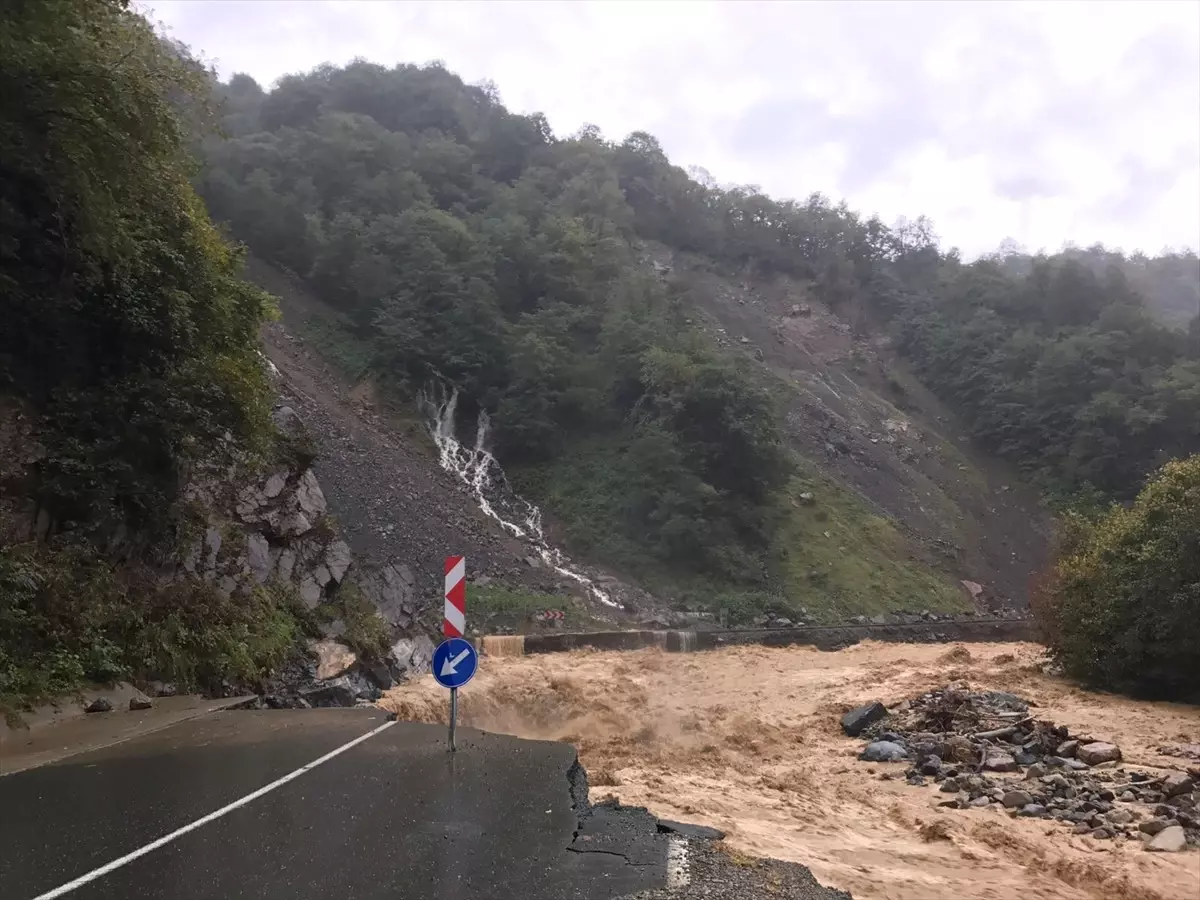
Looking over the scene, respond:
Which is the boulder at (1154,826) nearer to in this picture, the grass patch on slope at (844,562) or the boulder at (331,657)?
the boulder at (331,657)

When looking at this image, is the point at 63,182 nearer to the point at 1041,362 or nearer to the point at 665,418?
the point at 665,418

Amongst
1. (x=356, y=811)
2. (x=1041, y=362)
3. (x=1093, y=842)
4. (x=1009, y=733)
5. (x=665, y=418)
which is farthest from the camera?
(x=1041, y=362)

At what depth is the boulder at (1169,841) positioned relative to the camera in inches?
316

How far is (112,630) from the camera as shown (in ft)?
35.7

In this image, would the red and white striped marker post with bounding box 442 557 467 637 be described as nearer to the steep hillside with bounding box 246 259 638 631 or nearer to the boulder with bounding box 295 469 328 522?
the boulder with bounding box 295 469 328 522

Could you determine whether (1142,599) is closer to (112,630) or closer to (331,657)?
(331,657)

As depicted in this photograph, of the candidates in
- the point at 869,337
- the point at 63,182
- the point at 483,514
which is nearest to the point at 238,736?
the point at 63,182

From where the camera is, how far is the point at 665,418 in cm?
3966

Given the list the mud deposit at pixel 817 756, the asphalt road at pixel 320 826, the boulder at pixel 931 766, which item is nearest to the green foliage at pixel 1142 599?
the mud deposit at pixel 817 756

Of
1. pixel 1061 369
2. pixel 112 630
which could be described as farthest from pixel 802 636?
pixel 1061 369

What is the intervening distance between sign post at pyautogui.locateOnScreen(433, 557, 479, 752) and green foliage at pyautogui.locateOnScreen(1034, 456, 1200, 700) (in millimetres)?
14632

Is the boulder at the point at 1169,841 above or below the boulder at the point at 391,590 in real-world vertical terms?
below

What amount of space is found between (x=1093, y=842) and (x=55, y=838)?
8904mm

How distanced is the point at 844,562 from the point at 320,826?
117ft
